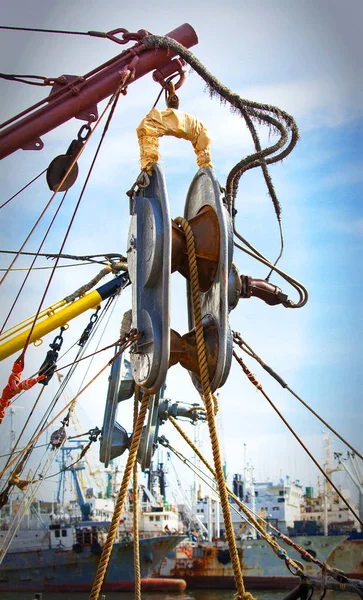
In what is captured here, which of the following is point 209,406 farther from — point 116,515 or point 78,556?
point 78,556

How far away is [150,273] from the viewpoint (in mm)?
6105

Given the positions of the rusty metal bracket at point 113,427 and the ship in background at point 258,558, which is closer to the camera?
the rusty metal bracket at point 113,427

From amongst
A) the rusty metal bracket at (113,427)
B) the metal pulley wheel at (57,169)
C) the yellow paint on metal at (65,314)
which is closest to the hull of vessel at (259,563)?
the yellow paint on metal at (65,314)

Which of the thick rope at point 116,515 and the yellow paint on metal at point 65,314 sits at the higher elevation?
the yellow paint on metal at point 65,314

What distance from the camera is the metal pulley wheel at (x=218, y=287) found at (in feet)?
20.0

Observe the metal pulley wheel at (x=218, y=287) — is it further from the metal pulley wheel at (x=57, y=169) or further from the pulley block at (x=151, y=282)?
the metal pulley wheel at (x=57, y=169)

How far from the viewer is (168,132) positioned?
270 inches

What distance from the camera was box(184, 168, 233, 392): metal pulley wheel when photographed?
6.09 m

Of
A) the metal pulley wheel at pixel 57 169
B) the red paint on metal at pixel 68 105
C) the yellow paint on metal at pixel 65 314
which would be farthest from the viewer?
the yellow paint on metal at pixel 65 314

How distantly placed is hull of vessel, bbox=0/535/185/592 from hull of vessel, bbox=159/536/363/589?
3.99m

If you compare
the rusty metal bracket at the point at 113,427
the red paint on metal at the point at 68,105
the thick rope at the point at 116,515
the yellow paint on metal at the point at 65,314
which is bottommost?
the thick rope at the point at 116,515

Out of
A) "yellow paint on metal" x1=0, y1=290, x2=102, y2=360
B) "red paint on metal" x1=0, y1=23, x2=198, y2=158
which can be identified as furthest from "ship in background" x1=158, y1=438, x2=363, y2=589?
"red paint on metal" x1=0, y1=23, x2=198, y2=158

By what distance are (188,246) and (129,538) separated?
48.8 m

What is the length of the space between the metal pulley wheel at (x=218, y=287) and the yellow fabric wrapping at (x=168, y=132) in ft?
0.95
